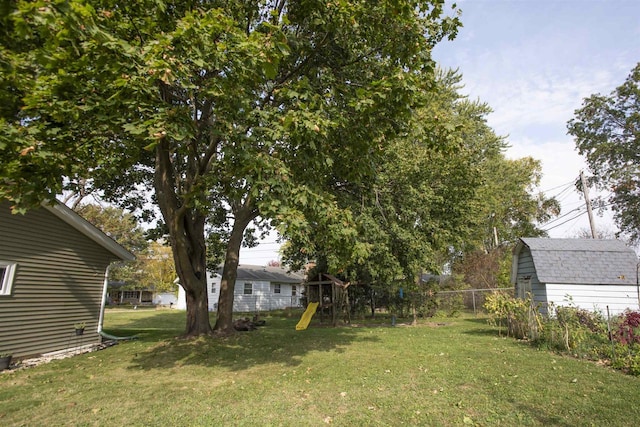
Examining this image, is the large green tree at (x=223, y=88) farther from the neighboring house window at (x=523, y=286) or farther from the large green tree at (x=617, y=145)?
the large green tree at (x=617, y=145)

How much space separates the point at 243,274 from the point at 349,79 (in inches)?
1041

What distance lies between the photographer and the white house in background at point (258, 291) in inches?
1203

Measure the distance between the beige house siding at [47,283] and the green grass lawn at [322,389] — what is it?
130 centimetres

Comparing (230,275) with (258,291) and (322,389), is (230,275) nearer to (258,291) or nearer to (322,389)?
(322,389)

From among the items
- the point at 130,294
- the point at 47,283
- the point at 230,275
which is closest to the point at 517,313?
the point at 230,275

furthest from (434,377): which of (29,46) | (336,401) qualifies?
(29,46)

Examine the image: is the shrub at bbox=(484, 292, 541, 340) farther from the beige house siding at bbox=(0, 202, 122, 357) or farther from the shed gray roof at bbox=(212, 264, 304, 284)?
the shed gray roof at bbox=(212, 264, 304, 284)

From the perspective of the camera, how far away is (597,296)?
12500mm

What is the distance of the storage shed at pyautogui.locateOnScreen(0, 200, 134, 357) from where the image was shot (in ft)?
27.5

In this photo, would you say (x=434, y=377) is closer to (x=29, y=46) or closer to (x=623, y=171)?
(x=29, y=46)

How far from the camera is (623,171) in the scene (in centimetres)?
2497

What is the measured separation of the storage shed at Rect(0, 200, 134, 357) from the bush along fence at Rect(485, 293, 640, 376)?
508 inches

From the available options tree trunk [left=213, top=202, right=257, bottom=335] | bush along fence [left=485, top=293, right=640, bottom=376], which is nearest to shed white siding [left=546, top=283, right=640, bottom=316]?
bush along fence [left=485, top=293, right=640, bottom=376]

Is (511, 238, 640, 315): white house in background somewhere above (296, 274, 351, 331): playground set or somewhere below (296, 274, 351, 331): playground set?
above
